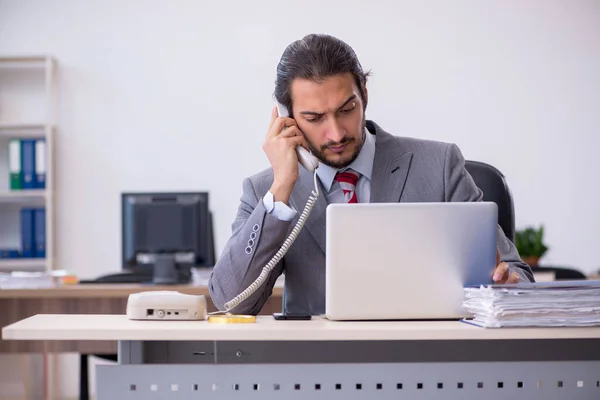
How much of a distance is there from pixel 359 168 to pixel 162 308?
2.42 feet

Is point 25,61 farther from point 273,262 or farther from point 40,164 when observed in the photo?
point 273,262

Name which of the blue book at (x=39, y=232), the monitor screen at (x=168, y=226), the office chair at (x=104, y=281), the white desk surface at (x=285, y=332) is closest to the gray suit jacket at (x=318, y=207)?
the white desk surface at (x=285, y=332)

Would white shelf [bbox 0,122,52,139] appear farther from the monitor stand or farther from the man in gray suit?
the man in gray suit

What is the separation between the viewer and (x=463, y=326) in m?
1.45

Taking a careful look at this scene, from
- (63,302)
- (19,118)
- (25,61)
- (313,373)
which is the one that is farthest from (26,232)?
(313,373)

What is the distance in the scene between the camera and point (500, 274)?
157 centimetres

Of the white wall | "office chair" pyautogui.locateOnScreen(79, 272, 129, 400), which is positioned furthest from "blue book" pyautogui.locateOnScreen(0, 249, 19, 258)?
"office chair" pyautogui.locateOnScreen(79, 272, 129, 400)

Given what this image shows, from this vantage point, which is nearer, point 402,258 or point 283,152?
point 402,258

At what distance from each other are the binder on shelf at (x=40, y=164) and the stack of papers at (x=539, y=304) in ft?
14.1

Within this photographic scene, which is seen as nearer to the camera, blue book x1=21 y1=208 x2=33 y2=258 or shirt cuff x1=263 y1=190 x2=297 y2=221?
shirt cuff x1=263 y1=190 x2=297 y2=221

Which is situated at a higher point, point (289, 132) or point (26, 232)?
point (289, 132)

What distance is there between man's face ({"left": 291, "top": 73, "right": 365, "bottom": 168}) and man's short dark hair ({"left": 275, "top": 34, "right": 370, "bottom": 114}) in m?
0.02

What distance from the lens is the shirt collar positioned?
2.08 meters

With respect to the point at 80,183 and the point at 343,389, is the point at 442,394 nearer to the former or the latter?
the point at 343,389
